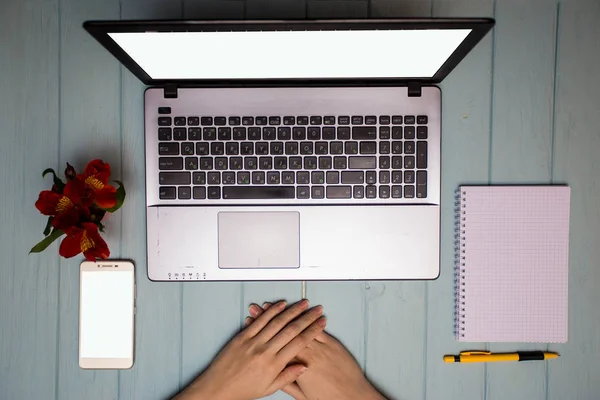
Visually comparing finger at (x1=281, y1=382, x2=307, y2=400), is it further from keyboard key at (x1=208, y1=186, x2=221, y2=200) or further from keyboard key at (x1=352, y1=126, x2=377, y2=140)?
keyboard key at (x1=352, y1=126, x2=377, y2=140)

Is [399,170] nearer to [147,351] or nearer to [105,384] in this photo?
[147,351]

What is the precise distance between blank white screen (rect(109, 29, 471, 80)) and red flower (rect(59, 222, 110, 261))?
300 millimetres

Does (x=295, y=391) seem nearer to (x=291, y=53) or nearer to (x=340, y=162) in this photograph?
(x=340, y=162)

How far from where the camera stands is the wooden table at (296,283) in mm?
801

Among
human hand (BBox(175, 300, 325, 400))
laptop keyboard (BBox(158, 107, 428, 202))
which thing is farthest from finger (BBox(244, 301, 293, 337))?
laptop keyboard (BBox(158, 107, 428, 202))

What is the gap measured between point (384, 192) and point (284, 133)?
22 centimetres

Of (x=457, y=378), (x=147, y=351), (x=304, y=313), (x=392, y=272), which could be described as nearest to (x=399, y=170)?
(x=392, y=272)

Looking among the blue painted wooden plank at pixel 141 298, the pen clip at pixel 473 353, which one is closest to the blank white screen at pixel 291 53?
the blue painted wooden plank at pixel 141 298

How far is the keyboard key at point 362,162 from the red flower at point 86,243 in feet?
1.54

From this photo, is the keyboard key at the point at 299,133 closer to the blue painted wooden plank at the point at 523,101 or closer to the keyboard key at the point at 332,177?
the keyboard key at the point at 332,177

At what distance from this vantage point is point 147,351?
82 cm

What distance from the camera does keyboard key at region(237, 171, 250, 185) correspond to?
0.75 metres

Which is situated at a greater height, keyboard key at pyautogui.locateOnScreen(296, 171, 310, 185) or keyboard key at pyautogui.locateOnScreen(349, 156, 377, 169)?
keyboard key at pyautogui.locateOnScreen(349, 156, 377, 169)

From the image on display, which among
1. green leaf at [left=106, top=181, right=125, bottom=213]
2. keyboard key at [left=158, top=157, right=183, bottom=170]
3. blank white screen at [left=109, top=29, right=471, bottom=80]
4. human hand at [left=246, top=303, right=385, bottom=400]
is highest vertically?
blank white screen at [left=109, top=29, right=471, bottom=80]
